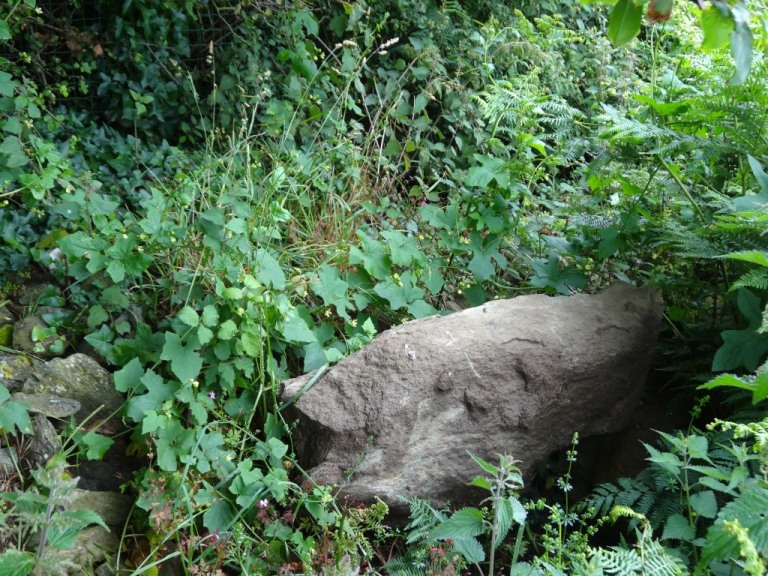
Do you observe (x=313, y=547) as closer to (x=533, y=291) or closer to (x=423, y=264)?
(x=423, y=264)

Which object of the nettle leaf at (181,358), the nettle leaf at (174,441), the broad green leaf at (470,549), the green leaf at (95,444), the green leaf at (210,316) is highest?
the green leaf at (210,316)

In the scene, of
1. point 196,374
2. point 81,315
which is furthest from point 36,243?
point 196,374

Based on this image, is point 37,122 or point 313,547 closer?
point 313,547

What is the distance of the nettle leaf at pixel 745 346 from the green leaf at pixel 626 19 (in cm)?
160

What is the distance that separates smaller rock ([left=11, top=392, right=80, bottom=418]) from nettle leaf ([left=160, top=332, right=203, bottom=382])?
48cm

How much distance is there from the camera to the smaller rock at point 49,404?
9.37ft

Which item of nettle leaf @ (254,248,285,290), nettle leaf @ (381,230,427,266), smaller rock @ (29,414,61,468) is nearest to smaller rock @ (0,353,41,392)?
smaller rock @ (29,414,61,468)

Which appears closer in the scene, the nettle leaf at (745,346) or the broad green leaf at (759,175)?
the nettle leaf at (745,346)

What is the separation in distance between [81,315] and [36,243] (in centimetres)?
58

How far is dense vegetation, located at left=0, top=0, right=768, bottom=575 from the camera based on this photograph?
8.01 ft

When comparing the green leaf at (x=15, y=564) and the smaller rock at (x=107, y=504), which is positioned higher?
the green leaf at (x=15, y=564)

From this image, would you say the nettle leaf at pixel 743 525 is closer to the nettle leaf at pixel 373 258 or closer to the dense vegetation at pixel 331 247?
the dense vegetation at pixel 331 247

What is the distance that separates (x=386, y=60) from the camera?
5305mm

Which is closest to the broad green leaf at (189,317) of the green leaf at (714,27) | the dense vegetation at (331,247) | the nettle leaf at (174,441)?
the dense vegetation at (331,247)
